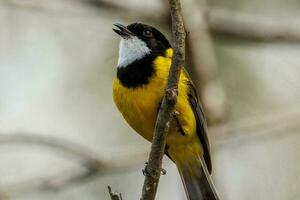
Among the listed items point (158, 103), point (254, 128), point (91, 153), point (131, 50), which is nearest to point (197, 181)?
point (158, 103)

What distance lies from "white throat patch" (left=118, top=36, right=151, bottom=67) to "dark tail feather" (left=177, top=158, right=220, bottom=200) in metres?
1.08

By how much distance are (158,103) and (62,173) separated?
2.73 m

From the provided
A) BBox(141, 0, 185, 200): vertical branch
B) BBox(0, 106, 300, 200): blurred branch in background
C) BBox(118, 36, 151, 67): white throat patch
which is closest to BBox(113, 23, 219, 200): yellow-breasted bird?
BBox(118, 36, 151, 67): white throat patch

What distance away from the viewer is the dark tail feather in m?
6.86

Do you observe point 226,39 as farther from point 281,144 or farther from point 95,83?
point 95,83

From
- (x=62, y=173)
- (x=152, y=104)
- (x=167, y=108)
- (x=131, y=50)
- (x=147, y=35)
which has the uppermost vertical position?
(x=147, y=35)

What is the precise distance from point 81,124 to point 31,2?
3146 millimetres

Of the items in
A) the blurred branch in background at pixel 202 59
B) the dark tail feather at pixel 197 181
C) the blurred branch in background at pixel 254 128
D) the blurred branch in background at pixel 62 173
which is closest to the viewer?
the dark tail feather at pixel 197 181

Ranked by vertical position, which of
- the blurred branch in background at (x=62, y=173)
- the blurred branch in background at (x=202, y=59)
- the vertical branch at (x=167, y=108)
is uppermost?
the blurred branch in background at (x=202, y=59)

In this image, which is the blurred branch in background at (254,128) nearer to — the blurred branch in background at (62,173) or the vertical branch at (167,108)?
the blurred branch in background at (62,173)

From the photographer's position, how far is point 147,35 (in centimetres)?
671

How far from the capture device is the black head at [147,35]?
6639 mm

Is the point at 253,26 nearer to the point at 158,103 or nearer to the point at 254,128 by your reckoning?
the point at 254,128

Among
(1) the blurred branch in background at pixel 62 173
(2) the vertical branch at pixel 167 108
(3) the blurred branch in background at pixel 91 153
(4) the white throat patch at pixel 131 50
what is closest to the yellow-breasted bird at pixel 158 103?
(4) the white throat patch at pixel 131 50
